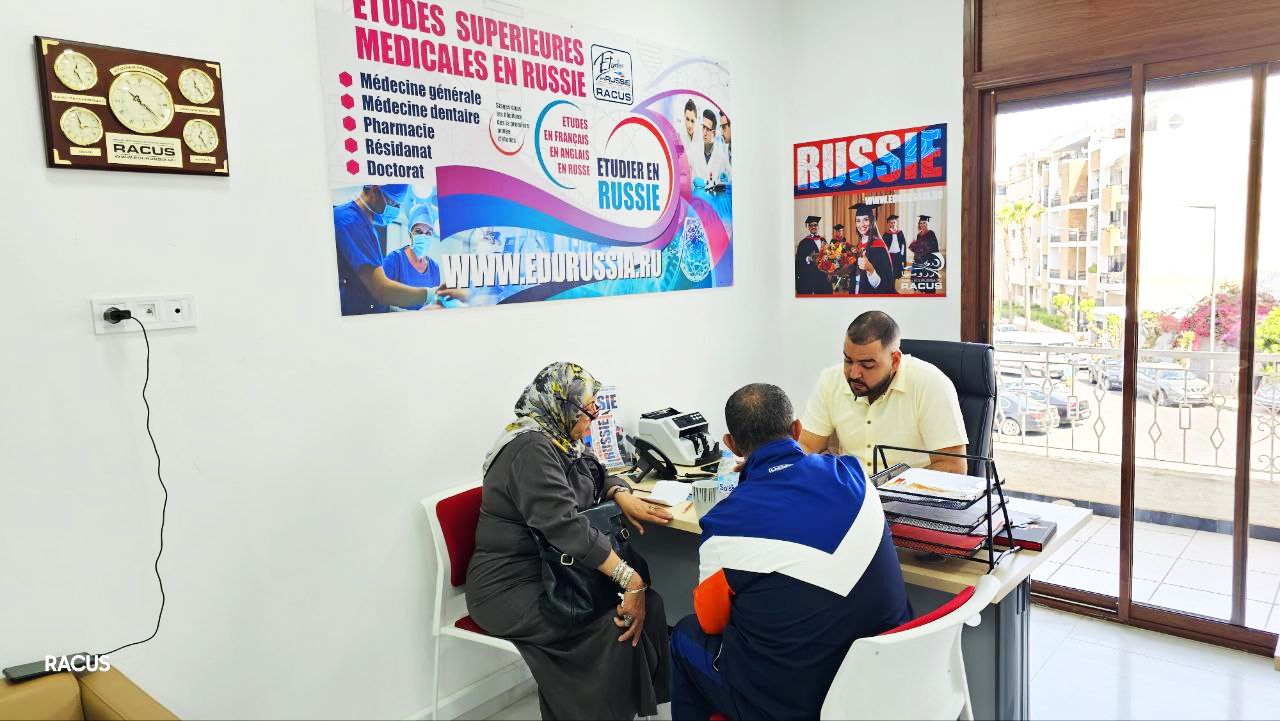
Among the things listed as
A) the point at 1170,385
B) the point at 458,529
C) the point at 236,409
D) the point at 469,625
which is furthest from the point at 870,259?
the point at 236,409

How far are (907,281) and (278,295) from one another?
2.69m

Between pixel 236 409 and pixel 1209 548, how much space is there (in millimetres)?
3530

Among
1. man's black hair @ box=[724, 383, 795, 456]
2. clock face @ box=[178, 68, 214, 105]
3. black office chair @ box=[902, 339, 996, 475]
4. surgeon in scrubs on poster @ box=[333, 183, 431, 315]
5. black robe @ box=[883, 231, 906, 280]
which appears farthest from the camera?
black robe @ box=[883, 231, 906, 280]

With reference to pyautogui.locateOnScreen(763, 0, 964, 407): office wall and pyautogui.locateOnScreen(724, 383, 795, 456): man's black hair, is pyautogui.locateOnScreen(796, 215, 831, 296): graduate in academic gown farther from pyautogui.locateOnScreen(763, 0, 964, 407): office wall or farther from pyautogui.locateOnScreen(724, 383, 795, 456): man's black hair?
pyautogui.locateOnScreen(724, 383, 795, 456): man's black hair

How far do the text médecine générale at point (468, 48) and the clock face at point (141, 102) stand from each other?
0.59m

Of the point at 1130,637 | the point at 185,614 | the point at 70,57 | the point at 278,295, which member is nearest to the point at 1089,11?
the point at 1130,637

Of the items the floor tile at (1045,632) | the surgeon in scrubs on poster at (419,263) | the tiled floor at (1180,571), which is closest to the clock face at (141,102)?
the surgeon in scrubs on poster at (419,263)

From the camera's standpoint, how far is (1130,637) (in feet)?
10.5

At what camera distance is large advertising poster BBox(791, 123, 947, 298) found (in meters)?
3.68

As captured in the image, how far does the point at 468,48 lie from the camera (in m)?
2.71

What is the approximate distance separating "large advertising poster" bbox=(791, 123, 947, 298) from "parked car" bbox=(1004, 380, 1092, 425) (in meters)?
0.62

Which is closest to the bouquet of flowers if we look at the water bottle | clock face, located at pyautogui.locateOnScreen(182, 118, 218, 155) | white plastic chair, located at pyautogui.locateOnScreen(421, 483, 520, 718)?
the water bottle

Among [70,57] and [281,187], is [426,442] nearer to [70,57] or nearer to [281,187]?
[281,187]

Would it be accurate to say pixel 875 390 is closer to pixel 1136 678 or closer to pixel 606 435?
pixel 606 435
